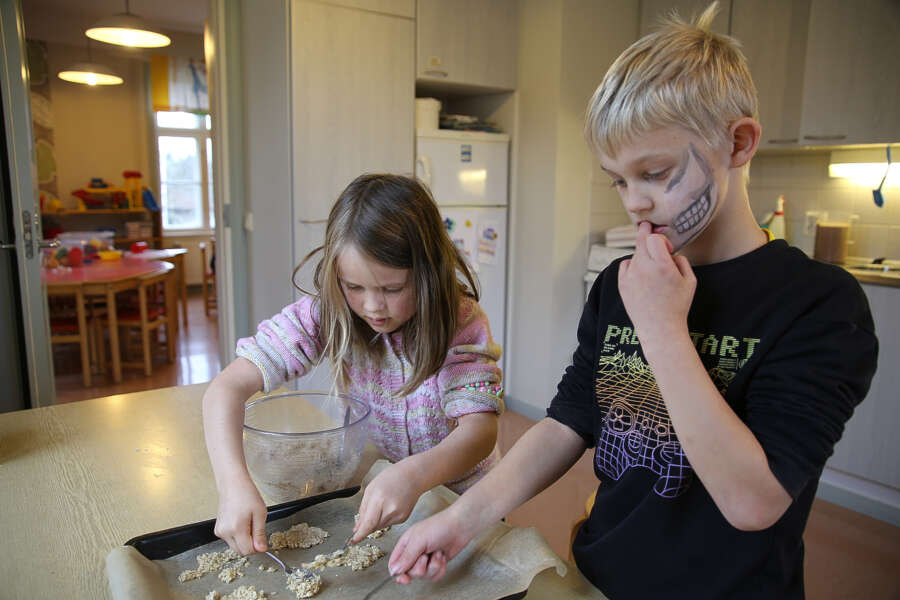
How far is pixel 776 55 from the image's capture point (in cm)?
281

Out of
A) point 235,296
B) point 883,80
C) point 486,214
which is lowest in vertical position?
point 235,296

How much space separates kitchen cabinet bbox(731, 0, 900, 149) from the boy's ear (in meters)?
2.34

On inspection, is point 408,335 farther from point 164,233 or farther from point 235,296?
point 164,233

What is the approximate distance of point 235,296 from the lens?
3248 mm

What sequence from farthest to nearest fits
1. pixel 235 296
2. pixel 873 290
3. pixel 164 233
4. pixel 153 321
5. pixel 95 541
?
pixel 164 233, pixel 153 321, pixel 235 296, pixel 873 290, pixel 95 541

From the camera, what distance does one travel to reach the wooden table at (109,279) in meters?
3.83

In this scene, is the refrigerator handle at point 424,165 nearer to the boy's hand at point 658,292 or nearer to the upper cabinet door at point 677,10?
the upper cabinet door at point 677,10

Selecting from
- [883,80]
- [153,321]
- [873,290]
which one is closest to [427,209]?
[873,290]

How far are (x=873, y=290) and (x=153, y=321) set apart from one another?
4.12m

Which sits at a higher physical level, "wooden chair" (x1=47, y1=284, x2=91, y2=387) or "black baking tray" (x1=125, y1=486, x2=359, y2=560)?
"black baking tray" (x1=125, y1=486, x2=359, y2=560)

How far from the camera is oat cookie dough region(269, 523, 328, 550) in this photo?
2.54 feet

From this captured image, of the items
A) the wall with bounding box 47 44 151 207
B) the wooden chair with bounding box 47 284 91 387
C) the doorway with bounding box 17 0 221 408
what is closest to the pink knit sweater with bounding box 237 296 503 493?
the wooden chair with bounding box 47 284 91 387

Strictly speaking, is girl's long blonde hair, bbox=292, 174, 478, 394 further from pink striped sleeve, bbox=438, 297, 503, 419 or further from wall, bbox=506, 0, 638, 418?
wall, bbox=506, 0, 638, 418

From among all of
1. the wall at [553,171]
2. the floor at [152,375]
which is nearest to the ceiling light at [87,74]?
the floor at [152,375]
